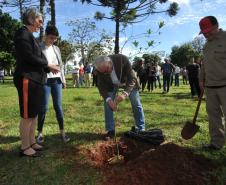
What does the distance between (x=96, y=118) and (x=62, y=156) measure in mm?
3469

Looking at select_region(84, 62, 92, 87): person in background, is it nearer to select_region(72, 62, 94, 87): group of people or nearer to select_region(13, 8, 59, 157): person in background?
select_region(72, 62, 94, 87): group of people

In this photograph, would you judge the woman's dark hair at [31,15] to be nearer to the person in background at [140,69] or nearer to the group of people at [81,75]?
the person in background at [140,69]

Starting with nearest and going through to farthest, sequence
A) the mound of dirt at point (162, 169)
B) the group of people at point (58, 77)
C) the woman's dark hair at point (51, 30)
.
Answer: the mound of dirt at point (162, 169) < the group of people at point (58, 77) < the woman's dark hair at point (51, 30)

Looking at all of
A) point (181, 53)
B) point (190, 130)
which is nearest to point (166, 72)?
point (190, 130)

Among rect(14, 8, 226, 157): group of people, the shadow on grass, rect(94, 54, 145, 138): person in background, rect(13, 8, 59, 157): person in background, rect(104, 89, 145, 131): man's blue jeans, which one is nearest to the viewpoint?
rect(13, 8, 59, 157): person in background

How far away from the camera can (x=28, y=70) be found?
17.5 ft

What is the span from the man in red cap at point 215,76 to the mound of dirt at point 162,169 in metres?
0.64

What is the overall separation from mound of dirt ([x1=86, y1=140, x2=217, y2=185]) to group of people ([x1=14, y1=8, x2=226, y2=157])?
2.61 ft

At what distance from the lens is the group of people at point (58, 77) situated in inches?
209

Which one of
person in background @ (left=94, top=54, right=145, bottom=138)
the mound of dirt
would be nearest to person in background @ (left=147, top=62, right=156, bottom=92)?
person in background @ (left=94, top=54, right=145, bottom=138)

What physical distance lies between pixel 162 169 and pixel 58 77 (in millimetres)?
2385

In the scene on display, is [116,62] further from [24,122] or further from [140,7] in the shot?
[140,7]

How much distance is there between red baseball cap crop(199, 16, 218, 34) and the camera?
5.50 meters

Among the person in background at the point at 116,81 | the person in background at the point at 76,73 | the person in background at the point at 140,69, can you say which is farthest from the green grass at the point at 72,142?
the person in background at the point at 76,73
